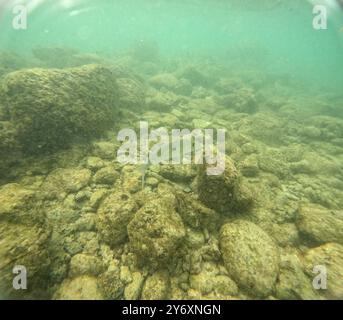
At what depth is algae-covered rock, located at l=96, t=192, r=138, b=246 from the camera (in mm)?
3795

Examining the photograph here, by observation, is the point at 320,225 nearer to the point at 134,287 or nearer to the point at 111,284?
the point at 134,287

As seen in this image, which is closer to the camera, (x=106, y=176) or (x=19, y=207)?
(x=19, y=207)

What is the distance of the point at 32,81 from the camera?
211 inches

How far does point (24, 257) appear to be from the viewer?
9.91ft

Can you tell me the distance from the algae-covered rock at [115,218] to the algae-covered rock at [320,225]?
3.50 metres

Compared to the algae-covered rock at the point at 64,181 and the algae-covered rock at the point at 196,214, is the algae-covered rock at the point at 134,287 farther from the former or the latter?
the algae-covered rock at the point at 64,181

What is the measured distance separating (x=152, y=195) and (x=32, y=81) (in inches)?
168

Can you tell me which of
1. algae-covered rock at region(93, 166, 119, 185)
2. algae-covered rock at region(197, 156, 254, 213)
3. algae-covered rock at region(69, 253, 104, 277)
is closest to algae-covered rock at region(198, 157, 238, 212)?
algae-covered rock at region(197, 156, 254, 213)

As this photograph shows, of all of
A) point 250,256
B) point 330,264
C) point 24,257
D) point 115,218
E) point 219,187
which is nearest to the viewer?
point 24,257

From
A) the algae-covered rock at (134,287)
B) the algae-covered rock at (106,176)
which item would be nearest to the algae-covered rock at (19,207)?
the algae-covered rock at (106,176)

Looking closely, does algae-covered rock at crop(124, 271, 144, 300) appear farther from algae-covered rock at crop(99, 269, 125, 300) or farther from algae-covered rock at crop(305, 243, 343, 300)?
algae-covered rock at crop(305, 243, 343, 300)

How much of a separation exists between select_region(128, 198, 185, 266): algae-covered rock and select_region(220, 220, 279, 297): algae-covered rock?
0.90m

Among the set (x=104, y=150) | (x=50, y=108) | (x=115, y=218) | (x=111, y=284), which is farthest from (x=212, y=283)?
(x=50, y=108)

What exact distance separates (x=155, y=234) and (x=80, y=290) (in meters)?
1.35
